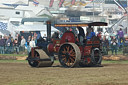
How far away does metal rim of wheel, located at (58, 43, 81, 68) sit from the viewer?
53.3 ft

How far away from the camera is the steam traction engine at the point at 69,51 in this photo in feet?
54.2

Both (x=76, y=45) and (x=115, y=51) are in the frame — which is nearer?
(x=76, y=45)

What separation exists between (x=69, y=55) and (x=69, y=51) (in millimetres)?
176

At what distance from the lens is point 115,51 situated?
86.4ft

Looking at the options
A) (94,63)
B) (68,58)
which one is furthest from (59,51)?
(94,63)

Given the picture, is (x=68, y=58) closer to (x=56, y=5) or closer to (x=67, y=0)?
(x=56, y=5)

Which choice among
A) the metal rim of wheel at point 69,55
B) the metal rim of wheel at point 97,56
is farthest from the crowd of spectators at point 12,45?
the metal rim of wheel at point 69,55

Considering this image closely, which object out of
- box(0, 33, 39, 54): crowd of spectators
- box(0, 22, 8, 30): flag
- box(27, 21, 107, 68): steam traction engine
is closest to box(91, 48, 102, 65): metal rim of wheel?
box(27, 21, 107, 68): steam traction engine

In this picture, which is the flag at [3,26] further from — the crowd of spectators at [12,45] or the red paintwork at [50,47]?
the red paintwork at [50,47]

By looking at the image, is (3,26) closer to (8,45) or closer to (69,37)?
(8,45)

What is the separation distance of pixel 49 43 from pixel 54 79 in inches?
241

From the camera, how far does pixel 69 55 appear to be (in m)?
16.6

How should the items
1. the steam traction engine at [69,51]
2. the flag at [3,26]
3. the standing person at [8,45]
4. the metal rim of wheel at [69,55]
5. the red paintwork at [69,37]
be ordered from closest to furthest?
the metal rim of wheel at [69,55]
the steam traction engine at [69,51]
the red paintwork at [69,37]
the standing person at [8,45]
the flag at [3,26]

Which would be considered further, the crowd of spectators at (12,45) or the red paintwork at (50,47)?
the crowd of spectators at (12,45)
